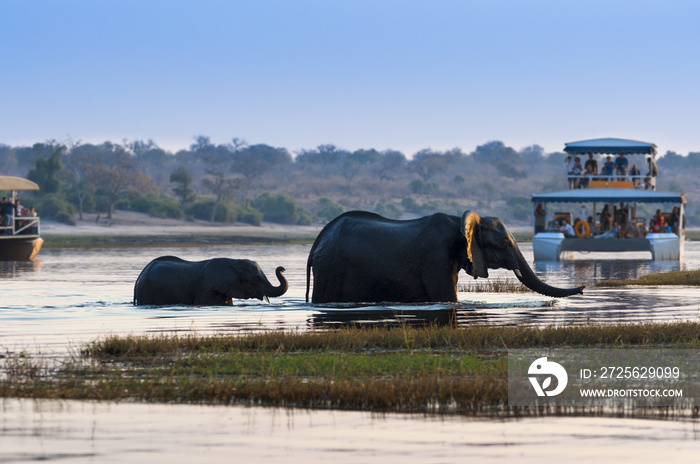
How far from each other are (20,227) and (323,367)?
142ft

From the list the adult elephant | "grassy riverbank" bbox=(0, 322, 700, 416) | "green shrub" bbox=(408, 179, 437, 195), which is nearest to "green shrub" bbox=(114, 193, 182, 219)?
"green shrub" bbox=(408, 179, 437, 195)

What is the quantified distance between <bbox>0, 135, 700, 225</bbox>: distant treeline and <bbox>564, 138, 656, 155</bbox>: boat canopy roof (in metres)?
42.3

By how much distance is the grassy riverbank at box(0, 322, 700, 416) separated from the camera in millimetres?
9734

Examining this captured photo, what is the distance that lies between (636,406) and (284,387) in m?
3.01

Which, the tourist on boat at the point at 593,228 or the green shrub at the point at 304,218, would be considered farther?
the green shrub at the point at 304,218

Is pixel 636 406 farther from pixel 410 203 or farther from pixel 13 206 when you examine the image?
pixel 410 203

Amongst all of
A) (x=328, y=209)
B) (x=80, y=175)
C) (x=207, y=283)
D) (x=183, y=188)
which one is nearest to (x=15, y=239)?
(x=207, y=283)

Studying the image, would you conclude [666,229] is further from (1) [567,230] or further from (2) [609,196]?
(1) [567,230]

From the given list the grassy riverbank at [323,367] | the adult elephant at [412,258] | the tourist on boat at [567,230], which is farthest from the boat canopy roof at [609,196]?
the grassy riverbank at [323,367]

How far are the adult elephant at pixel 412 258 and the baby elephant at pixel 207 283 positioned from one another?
1042mm

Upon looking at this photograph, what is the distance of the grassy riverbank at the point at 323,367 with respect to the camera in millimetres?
9734

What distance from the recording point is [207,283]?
18.6m

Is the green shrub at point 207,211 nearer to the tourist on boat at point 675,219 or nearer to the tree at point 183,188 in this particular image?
the tree at point 183,188

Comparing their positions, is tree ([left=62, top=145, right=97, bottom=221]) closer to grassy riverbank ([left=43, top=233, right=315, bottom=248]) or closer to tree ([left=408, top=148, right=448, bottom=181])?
grassy riverbank ([left=43, top=233, right=315, bottom=248])
